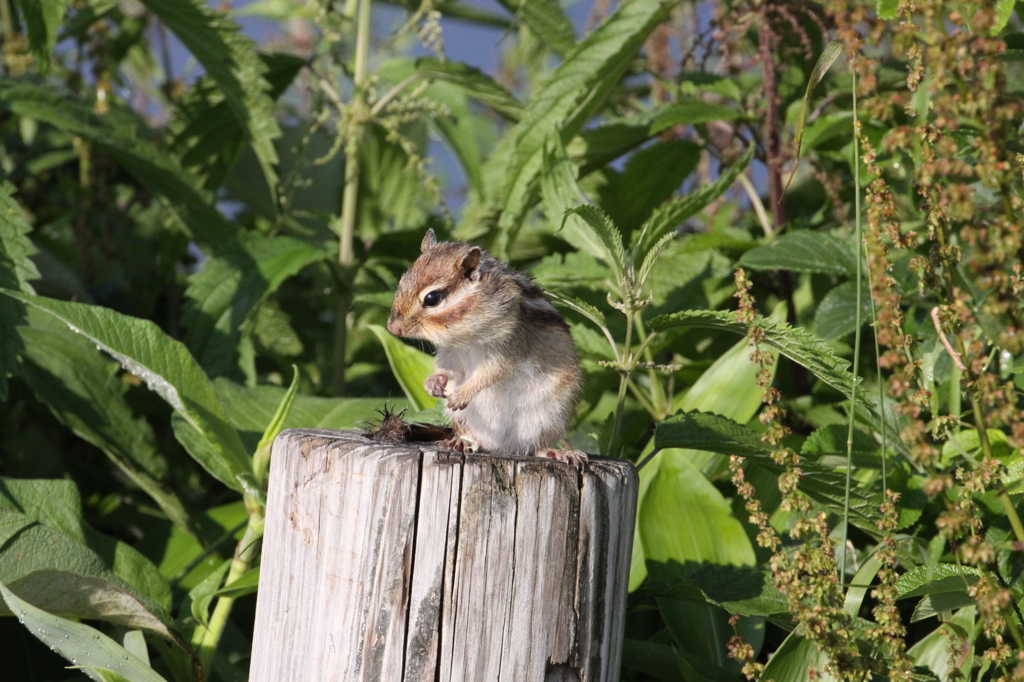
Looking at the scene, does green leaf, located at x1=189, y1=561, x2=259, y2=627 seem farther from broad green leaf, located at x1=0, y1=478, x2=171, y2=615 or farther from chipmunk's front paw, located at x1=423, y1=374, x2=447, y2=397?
chipmunk's front paw, located at x1=423, y1=374, x2=447, y2=397

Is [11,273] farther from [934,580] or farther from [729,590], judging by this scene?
[934,580]

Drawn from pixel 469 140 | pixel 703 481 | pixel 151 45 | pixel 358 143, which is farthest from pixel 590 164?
pixel 151 45

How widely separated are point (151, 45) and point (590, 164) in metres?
3.78

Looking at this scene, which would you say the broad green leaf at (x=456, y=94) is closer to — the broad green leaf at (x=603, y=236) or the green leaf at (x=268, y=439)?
the broad green leaf at (x=603, y=236)

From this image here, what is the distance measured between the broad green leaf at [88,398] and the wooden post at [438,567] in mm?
1683

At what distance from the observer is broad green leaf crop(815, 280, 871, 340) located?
295 centimetres

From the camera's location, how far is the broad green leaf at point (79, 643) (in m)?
2.17

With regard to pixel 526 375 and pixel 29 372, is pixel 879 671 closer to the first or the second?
pixel 526 375

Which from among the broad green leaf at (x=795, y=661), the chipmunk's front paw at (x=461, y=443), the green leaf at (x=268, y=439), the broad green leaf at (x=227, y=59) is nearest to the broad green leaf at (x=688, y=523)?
the broad green leaf at (x=795, y=661)

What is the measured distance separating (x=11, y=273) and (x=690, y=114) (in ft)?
7.65

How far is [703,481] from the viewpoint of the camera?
304 cm

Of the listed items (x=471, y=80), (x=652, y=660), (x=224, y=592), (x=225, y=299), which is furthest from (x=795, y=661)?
(x=471, y=80)

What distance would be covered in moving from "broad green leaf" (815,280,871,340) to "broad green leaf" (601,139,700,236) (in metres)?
1.07

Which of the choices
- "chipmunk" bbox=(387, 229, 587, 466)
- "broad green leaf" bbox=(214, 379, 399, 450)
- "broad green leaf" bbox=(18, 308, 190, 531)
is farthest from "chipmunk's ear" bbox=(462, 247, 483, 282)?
"broad green leaf" bbox=(18, 308, 190, 531)
